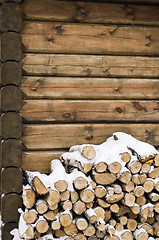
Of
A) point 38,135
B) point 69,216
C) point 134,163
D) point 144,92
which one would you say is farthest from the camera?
point 144,92

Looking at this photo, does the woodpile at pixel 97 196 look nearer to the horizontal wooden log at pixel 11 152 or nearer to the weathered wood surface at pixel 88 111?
the horizontal wooden log at pixel 11 152

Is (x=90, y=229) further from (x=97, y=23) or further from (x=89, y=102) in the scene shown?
(x=97, y=23)

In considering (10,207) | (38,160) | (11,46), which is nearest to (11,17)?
(11,46)

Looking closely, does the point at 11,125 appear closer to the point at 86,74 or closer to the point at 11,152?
the point at 11,152

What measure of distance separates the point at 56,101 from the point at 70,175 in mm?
1062

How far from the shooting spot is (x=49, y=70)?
Result: 4234mm

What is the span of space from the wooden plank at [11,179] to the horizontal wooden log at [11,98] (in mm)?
785

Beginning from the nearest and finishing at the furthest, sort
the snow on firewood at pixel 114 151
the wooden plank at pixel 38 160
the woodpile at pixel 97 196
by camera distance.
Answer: the woodpile at pixel 97 196 → the snow on firewood at pixel 114 151 → the wooden plank at pixel 38 160

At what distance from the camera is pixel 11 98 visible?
4.02 m

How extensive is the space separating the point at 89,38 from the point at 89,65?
0.38 meters

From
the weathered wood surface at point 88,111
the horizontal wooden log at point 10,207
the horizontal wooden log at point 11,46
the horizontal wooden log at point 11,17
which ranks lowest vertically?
the horizontal wooden log at point 10,207

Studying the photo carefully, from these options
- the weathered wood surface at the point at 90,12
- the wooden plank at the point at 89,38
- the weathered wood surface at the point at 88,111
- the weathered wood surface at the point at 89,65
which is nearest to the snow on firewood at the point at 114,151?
the weathered wood surface at the point at 88,111

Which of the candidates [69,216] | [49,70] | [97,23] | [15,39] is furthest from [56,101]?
[69,216]

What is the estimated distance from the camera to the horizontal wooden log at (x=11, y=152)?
4012mm
